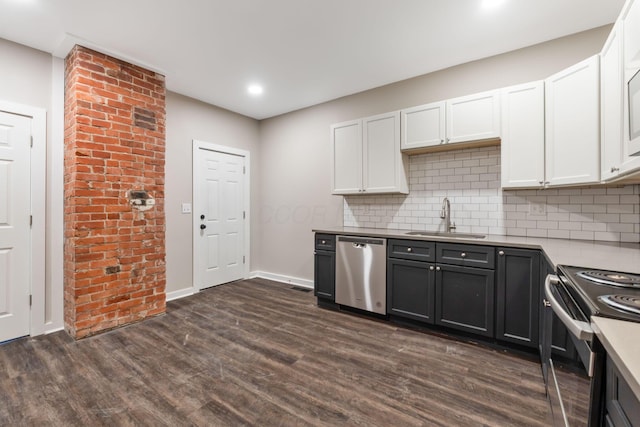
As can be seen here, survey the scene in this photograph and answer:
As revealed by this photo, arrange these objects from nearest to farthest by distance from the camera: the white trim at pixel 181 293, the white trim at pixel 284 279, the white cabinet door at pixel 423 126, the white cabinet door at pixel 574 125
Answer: the white cabinet door at pixel 574 125
the white cabinet door at pixel 423 126
the white trim at pixel 181 293
the white trim at pixel 284 279

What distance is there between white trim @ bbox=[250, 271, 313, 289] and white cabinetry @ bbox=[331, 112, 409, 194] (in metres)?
1.53

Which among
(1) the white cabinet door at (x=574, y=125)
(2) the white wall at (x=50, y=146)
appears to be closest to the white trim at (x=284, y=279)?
(2) the white wall at (x=50, y=146)

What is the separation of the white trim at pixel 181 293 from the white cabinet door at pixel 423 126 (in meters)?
3.24

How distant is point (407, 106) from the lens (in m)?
3.44

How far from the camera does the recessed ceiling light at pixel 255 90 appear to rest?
3.63 meters

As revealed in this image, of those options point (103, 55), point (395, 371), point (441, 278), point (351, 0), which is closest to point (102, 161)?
point (103, 55)

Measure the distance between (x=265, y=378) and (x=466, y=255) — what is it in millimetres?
1885

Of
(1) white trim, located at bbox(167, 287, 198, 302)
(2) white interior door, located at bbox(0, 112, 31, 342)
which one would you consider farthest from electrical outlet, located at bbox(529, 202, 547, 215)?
(2) white interior door, located at bbox(0, 112, 31, 342)

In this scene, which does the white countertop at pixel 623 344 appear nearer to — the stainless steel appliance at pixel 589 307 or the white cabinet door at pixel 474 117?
the stainless steel appliance at pixel 589 307

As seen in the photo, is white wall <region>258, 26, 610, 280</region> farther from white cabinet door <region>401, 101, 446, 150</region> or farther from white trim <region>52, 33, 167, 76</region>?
white trim <region>52, 33, 167, 76</region>

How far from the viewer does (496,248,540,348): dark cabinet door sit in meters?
2.22

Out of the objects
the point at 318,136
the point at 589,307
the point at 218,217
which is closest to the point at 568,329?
the point at 589,307

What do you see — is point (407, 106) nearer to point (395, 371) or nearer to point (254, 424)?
point (395, 371)

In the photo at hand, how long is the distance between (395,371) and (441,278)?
3.08ft
